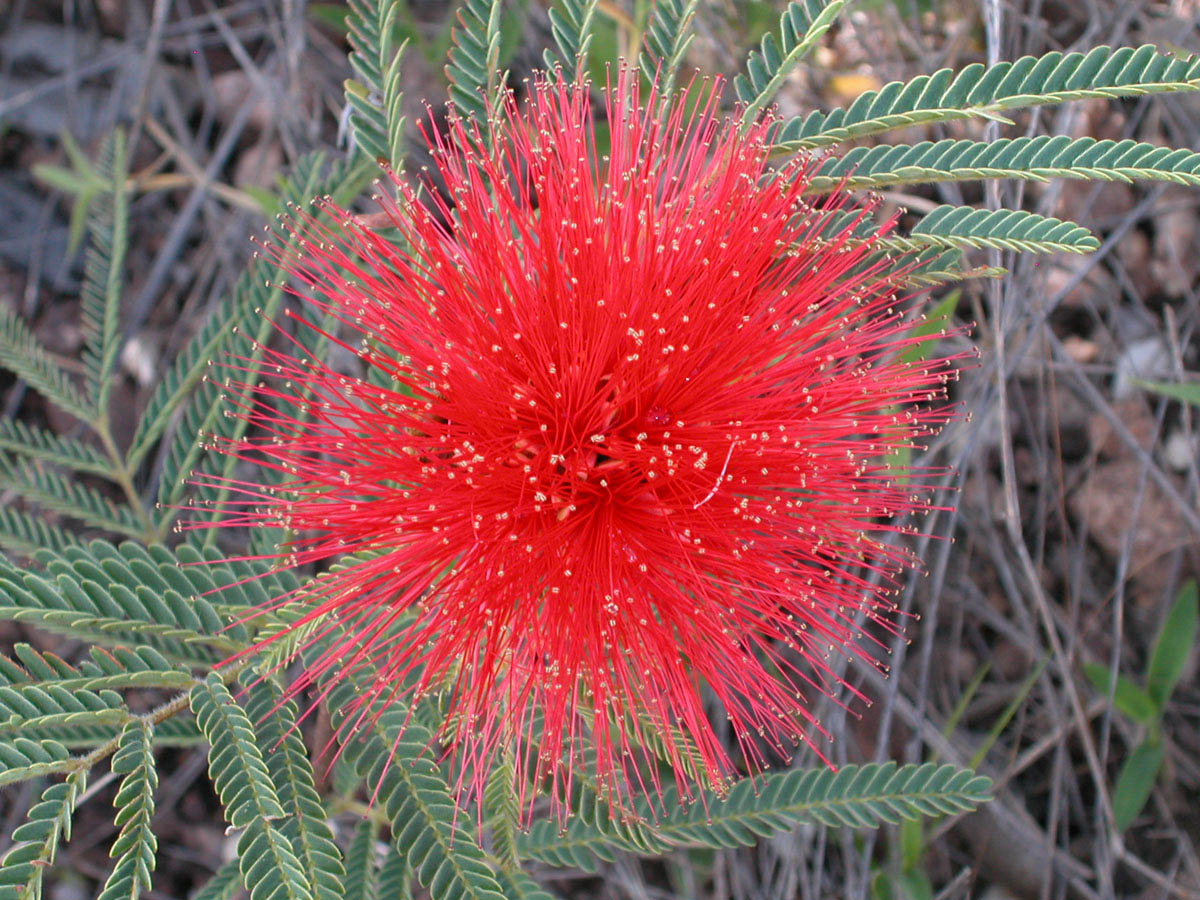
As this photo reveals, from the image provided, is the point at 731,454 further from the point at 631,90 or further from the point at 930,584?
the point at 930,584

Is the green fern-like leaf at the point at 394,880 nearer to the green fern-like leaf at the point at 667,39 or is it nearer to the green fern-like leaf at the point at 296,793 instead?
the green fern-like leaf at the point at 296,793

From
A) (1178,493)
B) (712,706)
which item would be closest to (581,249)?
(712,706)

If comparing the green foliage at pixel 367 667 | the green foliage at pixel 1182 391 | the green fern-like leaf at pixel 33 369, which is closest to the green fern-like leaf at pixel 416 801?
the green foliage at pixel 367 667

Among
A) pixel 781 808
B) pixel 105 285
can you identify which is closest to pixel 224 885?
pixel 781 808

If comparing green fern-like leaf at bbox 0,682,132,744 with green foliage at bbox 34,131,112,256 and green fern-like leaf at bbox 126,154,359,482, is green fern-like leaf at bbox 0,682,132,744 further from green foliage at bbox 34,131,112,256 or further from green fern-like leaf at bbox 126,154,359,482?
green foliage at bbox 34,131,112,256

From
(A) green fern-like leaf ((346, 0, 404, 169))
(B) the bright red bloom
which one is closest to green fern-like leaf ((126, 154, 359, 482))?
(A) green fern-like leaf ((346, 0, 404, 169))
